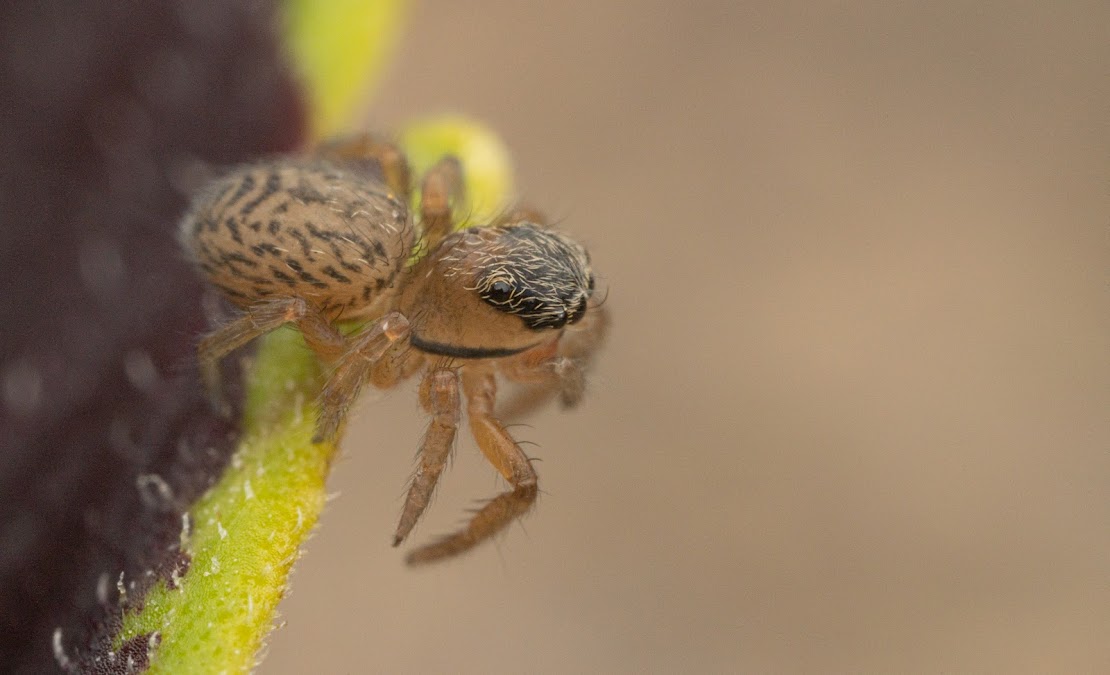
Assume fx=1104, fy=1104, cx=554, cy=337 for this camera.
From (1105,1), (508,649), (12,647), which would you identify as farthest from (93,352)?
(1105,1)

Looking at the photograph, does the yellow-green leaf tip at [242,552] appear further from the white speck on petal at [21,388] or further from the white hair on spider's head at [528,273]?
the white hair on spider's head at [528,273]

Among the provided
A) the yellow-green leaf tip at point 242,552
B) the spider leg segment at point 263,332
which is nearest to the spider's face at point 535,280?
the spider leg segment at point 263,332

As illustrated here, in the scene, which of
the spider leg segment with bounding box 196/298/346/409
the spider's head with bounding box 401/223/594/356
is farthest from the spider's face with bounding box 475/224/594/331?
the spider leg segment with bounding box 196/298/346/409

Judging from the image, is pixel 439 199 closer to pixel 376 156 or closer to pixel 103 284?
pixel 376 156

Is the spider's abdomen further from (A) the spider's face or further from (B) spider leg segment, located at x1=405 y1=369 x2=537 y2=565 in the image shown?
(B) spider leg segment, located at x1=405 y1=369 x2=537 y2=565

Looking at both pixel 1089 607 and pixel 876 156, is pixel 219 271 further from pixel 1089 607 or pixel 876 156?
pixel 876 156

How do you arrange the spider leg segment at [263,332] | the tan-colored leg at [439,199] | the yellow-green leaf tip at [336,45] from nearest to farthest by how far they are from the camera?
the spider leg segment at [263,332] → the yellow-green leaf tip at [336,45] → the tan-colored leg at [439,199]
